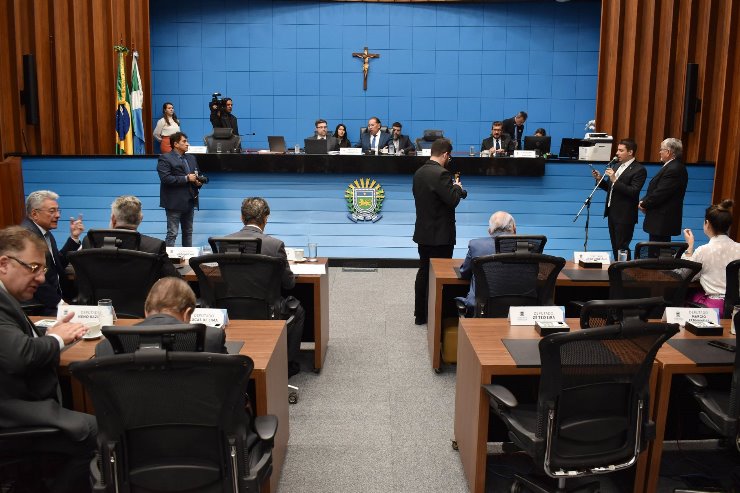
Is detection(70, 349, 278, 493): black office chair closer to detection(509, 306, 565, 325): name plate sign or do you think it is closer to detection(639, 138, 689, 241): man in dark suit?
detection(509, 306, 565, 325): name plate sign

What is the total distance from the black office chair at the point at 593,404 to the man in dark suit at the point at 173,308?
112 cm

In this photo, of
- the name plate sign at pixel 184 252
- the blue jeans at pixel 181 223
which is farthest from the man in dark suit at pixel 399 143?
the name plate sign at pixel 184 252

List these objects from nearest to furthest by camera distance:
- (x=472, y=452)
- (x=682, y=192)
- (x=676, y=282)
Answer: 1. (x=472, y=452)
2. (x=676, y=282)
3. (x=682, y=192)

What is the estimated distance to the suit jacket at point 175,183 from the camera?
739 cm

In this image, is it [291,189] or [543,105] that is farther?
[543,105]

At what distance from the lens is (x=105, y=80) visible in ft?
31.6

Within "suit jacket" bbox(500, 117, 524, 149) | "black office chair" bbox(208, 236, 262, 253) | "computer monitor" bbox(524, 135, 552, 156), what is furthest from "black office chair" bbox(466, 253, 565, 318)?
"suit jacket" bbox(500, 117, 524, 149)

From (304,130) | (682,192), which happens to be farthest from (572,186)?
(304,130)

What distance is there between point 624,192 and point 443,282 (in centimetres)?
280

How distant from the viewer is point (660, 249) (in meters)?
4.21

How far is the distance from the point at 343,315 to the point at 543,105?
7.19 meters

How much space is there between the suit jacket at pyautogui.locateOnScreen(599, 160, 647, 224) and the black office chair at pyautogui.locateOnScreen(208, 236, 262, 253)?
13.2 ft

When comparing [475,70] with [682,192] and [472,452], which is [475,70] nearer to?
[682,192]

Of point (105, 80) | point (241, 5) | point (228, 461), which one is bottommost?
point (228, 461)
